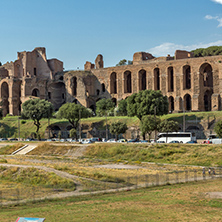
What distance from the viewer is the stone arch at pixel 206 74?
79969mm

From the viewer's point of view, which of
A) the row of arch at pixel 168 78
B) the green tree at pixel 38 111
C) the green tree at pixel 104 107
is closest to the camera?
the green tree at pixel 38 111

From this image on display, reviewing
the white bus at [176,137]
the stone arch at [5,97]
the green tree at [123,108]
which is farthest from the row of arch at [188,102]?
the stone arch at [5,97]

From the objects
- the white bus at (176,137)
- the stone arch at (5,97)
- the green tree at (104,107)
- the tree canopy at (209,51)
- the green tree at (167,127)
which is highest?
the tree canopy at (209,51)

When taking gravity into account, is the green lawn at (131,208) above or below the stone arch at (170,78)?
below

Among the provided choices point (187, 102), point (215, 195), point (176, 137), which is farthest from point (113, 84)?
point (215, 195)

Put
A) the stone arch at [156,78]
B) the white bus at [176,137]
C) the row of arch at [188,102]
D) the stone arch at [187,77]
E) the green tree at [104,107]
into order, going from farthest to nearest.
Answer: the stone arch at [156,78]
the green tree at [104,107]
the stone arch at [187,77]
the row of arch at [188,102]
the white bus at [176,137]

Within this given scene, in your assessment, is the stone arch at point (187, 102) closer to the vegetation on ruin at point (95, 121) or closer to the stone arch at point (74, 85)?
the vegetation on ruin at point (95, 121)

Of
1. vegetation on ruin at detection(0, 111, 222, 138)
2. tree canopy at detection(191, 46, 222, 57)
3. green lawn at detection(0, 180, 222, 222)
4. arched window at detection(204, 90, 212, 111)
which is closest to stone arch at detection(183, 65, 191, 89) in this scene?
arched window at detection(204, 90, 212, 111)

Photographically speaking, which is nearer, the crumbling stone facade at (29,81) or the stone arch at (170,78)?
the stone arch at (170,78)

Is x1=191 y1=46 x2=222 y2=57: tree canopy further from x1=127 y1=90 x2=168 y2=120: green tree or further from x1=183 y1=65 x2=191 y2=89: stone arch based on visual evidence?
x1=127 y1=90 x2=168 y2=120: green tree

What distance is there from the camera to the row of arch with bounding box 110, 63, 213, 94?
82.5 m

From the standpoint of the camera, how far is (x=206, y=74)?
86.3 metres

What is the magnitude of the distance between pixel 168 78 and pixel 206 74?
395 inches

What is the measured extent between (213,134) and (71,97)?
45.7m
